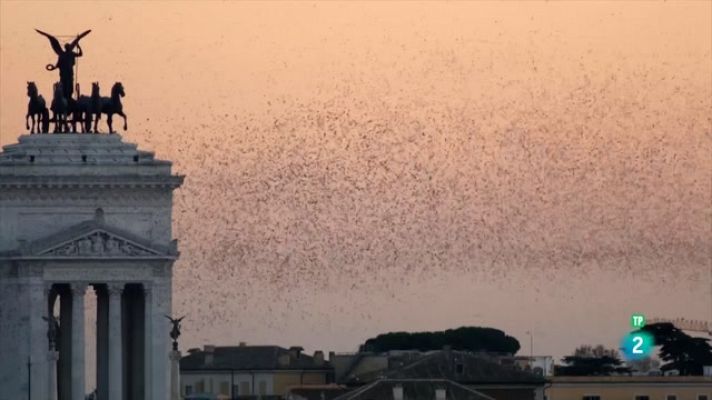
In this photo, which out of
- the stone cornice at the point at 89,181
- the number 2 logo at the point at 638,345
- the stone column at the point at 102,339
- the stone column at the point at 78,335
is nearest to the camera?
the number 2 logo at the point at 638,345

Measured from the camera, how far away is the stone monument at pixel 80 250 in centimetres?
18250

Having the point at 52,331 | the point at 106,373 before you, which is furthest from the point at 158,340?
the point at 52,331

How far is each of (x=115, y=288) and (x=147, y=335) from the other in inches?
95.0

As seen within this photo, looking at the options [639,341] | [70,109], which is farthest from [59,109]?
[639,341]

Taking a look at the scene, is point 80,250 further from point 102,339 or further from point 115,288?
point 102,339

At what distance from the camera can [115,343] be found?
7165 inches

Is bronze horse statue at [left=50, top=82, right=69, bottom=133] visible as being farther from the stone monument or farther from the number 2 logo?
the number 2 logo

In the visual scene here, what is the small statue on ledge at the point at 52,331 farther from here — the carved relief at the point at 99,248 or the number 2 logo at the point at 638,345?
the number 2 logo at the point at 638,345

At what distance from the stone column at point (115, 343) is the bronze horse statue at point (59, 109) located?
7.72 metres

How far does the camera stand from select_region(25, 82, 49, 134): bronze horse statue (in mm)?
185125

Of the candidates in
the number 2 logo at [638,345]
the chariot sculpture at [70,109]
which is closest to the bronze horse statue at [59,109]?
the chariot sculpture at [70,109]

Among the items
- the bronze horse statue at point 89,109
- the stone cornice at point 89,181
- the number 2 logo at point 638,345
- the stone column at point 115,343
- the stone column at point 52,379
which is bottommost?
the number 2 logo at point 638,345

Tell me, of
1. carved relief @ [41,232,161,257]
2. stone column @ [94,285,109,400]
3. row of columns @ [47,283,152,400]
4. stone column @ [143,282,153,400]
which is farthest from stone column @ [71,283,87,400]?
stone column @ [143,282,153,400]

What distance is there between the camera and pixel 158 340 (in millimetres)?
182500
